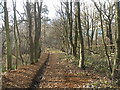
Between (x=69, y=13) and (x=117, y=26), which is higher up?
(x=69, y=13)

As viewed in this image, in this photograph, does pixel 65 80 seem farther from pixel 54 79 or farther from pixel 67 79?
pixel 54 79

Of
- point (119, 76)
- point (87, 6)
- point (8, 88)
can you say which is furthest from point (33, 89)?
point (87, 6)

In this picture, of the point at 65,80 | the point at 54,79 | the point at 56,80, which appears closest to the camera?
the point at 65,80

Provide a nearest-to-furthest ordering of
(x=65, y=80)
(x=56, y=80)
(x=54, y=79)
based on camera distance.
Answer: (x=65, y=80) → (x=56, y=80) → (x=54, y=79)

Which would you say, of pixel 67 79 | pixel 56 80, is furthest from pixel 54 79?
pixel 67 79

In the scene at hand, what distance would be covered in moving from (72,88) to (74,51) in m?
15.9

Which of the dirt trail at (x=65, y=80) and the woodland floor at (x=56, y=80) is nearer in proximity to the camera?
the woodland floor at (x=56, y=80)

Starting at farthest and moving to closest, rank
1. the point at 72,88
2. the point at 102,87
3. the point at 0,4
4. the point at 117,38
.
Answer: the point at 0,4, the point at 117,38, the point at 72,88, the point at 102,87

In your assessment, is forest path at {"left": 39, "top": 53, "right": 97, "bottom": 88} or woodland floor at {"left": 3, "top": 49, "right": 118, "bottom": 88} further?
forest path at {"left": 39, "top": 53, "right": 97, "bottom": 88}

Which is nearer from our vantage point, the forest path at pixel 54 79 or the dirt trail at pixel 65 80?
the forest path at pixel 54 79

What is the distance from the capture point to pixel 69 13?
25969 mm

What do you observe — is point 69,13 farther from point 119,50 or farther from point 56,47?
point 56,47

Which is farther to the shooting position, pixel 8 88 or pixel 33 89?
pixel 33 89

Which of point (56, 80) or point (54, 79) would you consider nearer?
point (56, 80)
